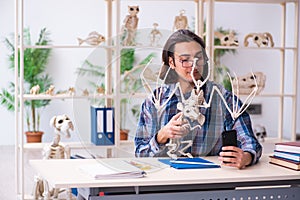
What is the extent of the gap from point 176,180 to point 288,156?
0.60 meters

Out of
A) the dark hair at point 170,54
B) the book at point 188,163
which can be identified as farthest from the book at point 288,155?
the dark hair at point 170,54

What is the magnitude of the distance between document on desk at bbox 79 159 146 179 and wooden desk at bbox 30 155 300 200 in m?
0.03

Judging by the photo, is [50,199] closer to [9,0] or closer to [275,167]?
[275,167]

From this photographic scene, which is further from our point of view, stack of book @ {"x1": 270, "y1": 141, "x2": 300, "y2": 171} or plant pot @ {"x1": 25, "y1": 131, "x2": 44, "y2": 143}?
plant pot @ {"x1": 25, "y1": 131, "x2": 44, "y2": 143}

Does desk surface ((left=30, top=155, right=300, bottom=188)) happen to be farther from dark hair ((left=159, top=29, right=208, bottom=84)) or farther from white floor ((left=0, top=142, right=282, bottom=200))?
white floor ((left=0, top=142, right=282, bottom=200))

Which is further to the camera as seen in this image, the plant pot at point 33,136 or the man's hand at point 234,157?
the plant pot at point 33,136

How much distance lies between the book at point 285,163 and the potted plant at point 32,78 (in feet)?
14.9

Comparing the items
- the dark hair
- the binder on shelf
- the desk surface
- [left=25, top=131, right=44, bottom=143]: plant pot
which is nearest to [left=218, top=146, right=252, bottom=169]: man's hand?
the desk surface

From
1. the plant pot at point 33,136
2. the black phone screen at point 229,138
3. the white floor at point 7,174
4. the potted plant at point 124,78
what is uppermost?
the potted plant at point 124,78

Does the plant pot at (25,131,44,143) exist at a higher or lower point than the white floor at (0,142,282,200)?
higher

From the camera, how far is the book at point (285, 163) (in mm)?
2661

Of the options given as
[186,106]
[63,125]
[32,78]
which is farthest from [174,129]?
[32,78]

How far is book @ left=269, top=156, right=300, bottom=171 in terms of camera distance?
8.73 ft

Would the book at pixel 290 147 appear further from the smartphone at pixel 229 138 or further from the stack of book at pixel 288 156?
→ the smartphone at pixel 229 138
